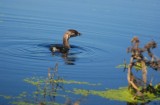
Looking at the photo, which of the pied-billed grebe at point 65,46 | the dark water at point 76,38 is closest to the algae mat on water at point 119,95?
the dark water at point 76,38

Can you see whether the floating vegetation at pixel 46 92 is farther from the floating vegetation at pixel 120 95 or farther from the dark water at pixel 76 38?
the floating vegetation at pixel 120 95

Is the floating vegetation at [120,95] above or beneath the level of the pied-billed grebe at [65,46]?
beneath

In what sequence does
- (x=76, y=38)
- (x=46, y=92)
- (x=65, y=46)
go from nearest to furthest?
(x=46, y=92), (x=65, y=46), (x=76, y=38)

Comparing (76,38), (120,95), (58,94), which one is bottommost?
(120,95)

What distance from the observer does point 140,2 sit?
38.4 metres

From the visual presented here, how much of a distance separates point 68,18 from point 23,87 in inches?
591

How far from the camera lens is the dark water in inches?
582

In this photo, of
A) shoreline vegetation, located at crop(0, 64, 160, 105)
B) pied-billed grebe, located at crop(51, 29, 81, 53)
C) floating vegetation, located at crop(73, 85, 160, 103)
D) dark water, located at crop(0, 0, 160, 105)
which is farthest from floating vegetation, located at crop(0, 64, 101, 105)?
pied-billed grebe, located at crop(51, 29, 81, 53)

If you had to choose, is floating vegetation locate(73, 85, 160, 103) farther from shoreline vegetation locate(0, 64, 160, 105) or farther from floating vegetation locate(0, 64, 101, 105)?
floating vegetation locate(0, 64, 101, 105)

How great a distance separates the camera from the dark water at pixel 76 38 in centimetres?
1479

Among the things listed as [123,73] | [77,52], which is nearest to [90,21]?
[77,52]

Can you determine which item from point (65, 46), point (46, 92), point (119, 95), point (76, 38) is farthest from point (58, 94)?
point (76, 38)

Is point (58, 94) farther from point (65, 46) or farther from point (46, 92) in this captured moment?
point (65, 46)

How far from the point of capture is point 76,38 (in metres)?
22.2
